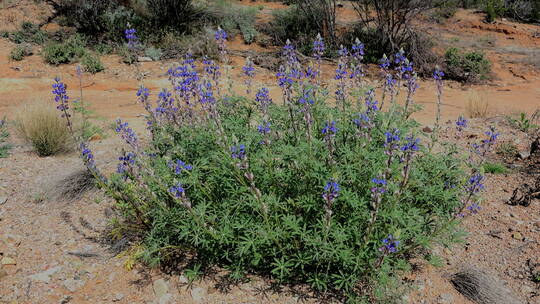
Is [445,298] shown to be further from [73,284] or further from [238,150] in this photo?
[73,284]

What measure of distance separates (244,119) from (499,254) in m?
2.83

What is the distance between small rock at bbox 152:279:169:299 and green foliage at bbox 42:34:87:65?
10.6m

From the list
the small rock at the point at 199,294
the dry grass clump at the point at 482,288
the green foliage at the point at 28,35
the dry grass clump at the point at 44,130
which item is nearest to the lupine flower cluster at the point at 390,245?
the dry grass clump at the point at 482,288

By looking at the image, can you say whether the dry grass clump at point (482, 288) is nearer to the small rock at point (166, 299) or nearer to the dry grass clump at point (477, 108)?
the small rock at point (166, 299)

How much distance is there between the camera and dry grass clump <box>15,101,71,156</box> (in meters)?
5.98

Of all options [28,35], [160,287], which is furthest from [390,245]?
[28,35]

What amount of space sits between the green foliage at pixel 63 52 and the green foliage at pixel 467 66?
11.4 m

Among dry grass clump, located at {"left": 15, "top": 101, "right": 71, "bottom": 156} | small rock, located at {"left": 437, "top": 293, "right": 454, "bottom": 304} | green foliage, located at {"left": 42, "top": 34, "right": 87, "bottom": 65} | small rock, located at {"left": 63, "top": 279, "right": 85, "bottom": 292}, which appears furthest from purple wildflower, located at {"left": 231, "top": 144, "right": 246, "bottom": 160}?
green foliage, located at {"left": 42, "top": 34, "right": 87, "bottom": 65}

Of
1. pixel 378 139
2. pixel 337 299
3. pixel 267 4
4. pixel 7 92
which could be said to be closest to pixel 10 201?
pixel 337 299

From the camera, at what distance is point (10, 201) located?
475cm

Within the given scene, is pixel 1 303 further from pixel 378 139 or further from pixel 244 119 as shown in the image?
pixel 378 139

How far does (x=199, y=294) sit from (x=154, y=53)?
35.0 feet

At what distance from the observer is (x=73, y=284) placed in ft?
11.8

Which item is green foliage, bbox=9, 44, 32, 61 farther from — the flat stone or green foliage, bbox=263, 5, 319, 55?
the flat stone
